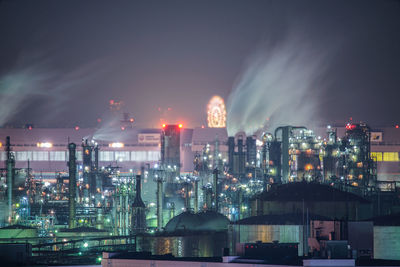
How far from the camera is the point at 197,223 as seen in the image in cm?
4419

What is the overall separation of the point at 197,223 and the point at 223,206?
15784 millimetres

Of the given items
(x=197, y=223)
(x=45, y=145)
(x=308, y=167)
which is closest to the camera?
(x=197, y=223)

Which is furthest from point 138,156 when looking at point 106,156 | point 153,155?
point 106,156

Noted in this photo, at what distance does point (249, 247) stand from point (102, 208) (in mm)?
30152

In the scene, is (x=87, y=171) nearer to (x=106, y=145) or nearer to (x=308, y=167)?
(x=308, y=167)

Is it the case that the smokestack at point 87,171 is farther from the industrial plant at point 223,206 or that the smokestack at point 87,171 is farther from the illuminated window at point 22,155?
the illuminated window at point 22,155

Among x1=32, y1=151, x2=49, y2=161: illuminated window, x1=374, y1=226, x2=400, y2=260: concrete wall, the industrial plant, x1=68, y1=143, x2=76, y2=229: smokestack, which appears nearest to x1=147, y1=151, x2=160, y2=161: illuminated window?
x1=32, y1=151, x2=49, y2=161: illuminated window

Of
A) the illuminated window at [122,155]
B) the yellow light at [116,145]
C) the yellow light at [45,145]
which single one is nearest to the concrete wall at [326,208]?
the illuminated window at [122,155]

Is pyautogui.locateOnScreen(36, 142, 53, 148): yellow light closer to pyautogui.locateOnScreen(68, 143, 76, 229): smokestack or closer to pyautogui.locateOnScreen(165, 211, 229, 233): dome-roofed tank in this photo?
pyautogui.locateOnScreen(68, 143, 76, 229): smokestack

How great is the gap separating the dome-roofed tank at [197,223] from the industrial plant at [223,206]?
0.19ft

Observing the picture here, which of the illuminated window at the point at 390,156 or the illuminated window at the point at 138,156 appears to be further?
the illuminated window at the point at 138,156

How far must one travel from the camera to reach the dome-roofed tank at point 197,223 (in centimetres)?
4391

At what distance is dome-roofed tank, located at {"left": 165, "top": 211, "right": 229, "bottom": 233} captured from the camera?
144 ft

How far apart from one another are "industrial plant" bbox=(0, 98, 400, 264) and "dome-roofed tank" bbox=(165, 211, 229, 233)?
0.06 m
